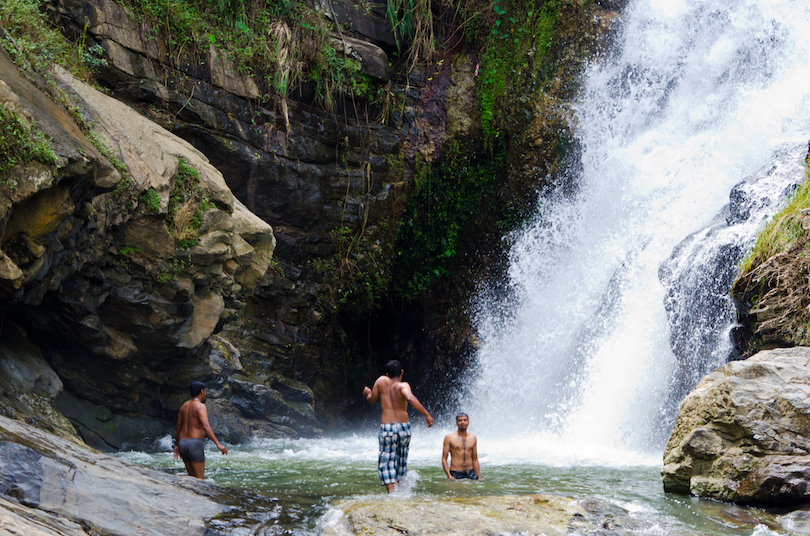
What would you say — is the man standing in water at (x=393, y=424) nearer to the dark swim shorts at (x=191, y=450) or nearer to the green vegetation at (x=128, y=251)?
the dark swim shorts at (x=191, y=450)

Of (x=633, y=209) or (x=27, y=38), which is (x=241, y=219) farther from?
(x=633, y=209)

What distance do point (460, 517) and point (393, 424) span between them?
6.14 feet

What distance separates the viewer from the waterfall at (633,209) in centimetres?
1159

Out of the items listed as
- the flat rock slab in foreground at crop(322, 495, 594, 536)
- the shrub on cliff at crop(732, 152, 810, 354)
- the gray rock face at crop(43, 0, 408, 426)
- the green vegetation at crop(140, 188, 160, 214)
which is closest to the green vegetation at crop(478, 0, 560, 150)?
the gray rock face at crop(43, 0, 408, 426)

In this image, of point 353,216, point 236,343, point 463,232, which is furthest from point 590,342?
point 236,343

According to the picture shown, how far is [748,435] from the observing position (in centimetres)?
585

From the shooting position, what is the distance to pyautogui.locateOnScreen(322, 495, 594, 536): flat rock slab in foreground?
4656mm

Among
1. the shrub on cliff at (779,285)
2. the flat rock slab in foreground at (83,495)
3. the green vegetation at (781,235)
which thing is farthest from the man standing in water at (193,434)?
the green vegetation at (781,235)

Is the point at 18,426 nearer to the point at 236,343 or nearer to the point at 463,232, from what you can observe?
the point at 236,343

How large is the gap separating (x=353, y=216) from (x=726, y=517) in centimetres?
1007

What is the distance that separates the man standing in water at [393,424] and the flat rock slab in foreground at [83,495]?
184 centimetres

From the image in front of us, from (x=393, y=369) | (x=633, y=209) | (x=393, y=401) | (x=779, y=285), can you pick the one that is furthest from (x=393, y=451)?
(x=633, y=209)

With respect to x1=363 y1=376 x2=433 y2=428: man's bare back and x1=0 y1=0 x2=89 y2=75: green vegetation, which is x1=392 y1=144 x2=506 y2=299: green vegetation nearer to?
x1=0 y1=0 x2=89 y2=75: green vegetation

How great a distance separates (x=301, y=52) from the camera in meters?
13.3
